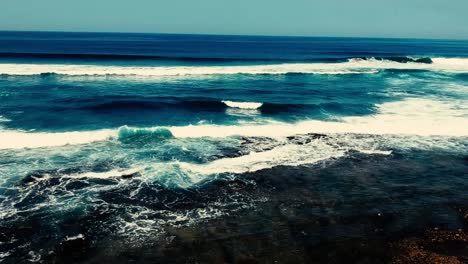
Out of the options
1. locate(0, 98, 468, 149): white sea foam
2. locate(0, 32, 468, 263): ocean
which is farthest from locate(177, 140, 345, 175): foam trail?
locate(0, 98, 468, 149): white sea foam

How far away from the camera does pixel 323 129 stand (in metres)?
22.2

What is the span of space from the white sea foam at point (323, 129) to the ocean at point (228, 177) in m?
0.11

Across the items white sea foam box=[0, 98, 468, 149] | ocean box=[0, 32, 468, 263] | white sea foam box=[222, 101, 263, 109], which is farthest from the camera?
white sea foam box=[222, 101, 263, 109]

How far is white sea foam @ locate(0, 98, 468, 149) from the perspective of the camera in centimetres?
1936

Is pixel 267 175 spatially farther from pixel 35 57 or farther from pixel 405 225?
pixel 35 57

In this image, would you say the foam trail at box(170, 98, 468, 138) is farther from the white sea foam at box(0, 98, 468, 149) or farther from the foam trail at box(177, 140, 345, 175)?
the foam trail at box(177, 140, 345, 175)

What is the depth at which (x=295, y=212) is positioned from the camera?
12.4 m

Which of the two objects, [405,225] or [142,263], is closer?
[142,263]

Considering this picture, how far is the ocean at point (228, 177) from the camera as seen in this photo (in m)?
10.5

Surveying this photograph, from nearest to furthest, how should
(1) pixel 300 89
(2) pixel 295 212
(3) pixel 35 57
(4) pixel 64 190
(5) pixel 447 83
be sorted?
(2) pixel 295 212, (4) pixel 64 190, (1) pixel 300 89, (5) pixel 447 83, (3) pixel 35 57

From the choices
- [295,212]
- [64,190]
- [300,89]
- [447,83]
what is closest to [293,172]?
[295,212]

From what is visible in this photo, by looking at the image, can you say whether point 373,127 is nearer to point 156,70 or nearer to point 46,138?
point 46,138

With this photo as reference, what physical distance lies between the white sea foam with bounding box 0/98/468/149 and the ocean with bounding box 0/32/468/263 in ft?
0.35

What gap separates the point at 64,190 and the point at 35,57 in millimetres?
49072
